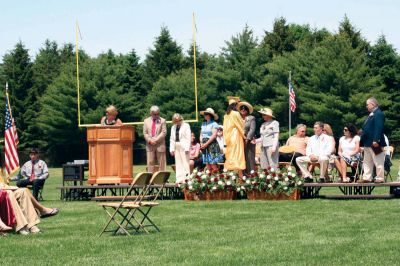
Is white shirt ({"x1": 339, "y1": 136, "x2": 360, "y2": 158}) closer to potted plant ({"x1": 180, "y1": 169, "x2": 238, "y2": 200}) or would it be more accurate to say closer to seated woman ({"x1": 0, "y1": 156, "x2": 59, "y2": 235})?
potted plant ({"x1": 180, "y1": 169, "x2": 238, "y2": 200})

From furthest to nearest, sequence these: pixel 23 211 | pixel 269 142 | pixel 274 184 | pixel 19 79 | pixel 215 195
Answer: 1. pixel 19 79
2. pixel 269 142
3. pixel 215 195
4. pixel 274 184
5. pixel 23 211

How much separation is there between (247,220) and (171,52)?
202ft

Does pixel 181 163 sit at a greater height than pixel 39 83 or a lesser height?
lesser

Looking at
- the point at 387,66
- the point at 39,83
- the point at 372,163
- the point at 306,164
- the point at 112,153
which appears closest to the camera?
the point at 372,163

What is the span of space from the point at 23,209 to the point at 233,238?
3.56m

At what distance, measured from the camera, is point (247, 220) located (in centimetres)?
1566

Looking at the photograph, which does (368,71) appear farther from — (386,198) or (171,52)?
(386,198)

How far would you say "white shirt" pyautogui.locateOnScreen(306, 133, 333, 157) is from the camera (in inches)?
848

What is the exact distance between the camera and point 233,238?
42.8ft

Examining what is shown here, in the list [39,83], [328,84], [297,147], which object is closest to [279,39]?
[328,84]

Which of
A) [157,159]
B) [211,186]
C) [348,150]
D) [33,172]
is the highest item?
[348,150]

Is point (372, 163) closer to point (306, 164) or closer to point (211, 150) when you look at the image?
point (306, 164)

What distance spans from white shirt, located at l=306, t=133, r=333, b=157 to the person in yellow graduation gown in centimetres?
168

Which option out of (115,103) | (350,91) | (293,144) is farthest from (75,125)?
(293,144)
